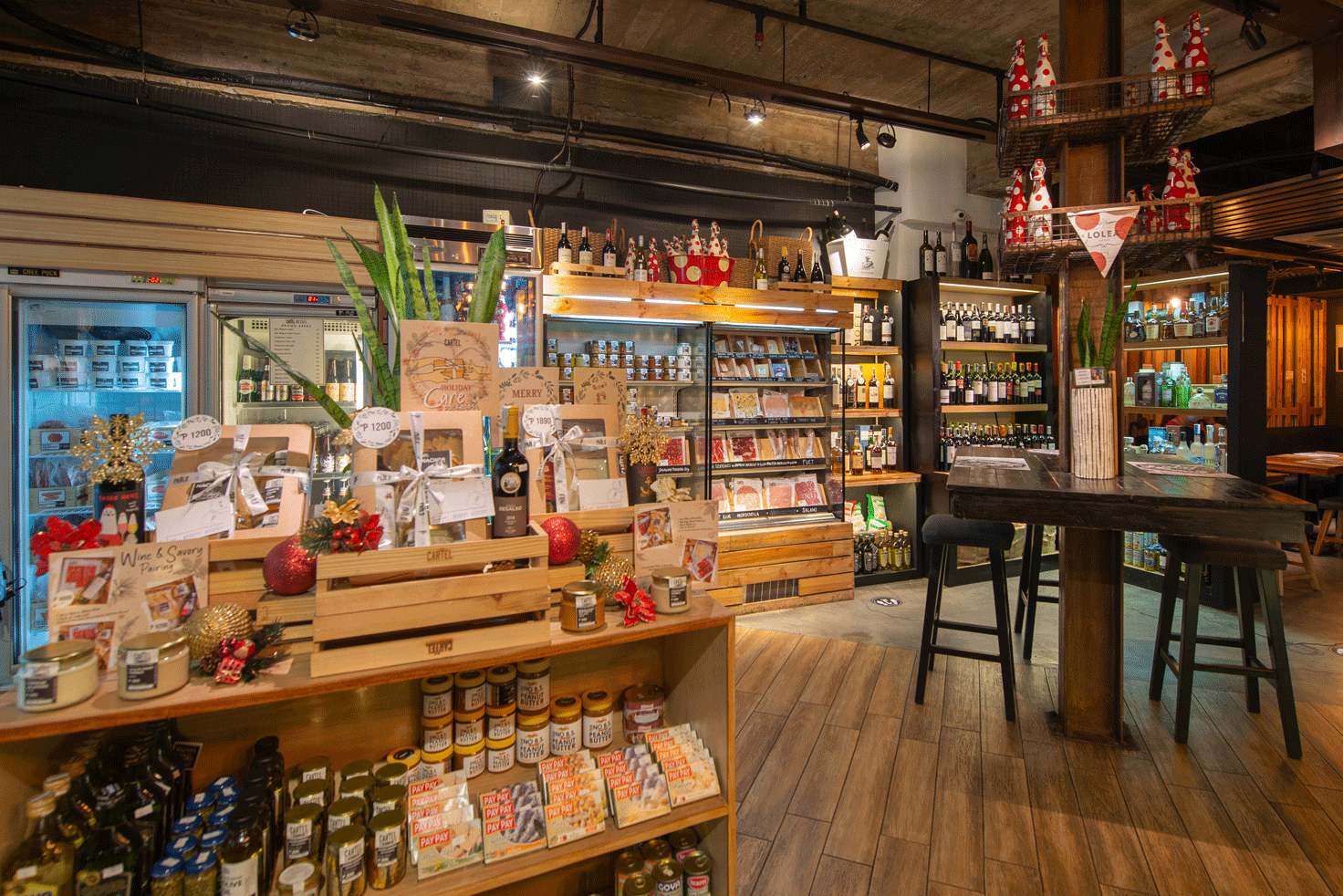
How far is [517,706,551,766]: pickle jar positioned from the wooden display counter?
3 cm

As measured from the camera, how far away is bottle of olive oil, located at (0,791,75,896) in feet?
3.50

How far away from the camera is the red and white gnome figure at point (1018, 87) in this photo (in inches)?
108

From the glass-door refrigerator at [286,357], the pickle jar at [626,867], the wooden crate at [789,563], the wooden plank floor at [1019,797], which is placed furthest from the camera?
the wooden crate at [789,563]

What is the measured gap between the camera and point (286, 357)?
371 centimetres

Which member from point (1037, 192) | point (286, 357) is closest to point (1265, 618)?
point (1037, 192)

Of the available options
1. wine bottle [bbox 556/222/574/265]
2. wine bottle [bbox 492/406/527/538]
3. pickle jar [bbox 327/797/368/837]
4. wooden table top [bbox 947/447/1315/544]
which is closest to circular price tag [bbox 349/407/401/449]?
wine bottle [bbox 492/406/527/538]

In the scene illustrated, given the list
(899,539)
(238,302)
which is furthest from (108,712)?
(899,539)

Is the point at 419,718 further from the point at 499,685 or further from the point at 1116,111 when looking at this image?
the point at 1116,111

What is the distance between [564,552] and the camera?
161 centimetres

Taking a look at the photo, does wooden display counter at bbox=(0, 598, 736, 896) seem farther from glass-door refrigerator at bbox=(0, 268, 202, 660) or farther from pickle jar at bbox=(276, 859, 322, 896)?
glass-door refrigerator at bbox=(0, 268, 202, 660)

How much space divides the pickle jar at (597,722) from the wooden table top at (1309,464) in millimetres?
7185

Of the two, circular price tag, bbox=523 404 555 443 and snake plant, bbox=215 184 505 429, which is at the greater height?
snake plant, bbox=215 184 505 429

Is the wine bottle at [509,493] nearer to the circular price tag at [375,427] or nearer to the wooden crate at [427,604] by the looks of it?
the wooden crate at [427,604]

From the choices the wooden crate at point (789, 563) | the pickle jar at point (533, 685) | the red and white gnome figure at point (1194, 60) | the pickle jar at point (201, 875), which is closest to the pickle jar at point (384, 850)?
the pickle jar at point (201, 875)
